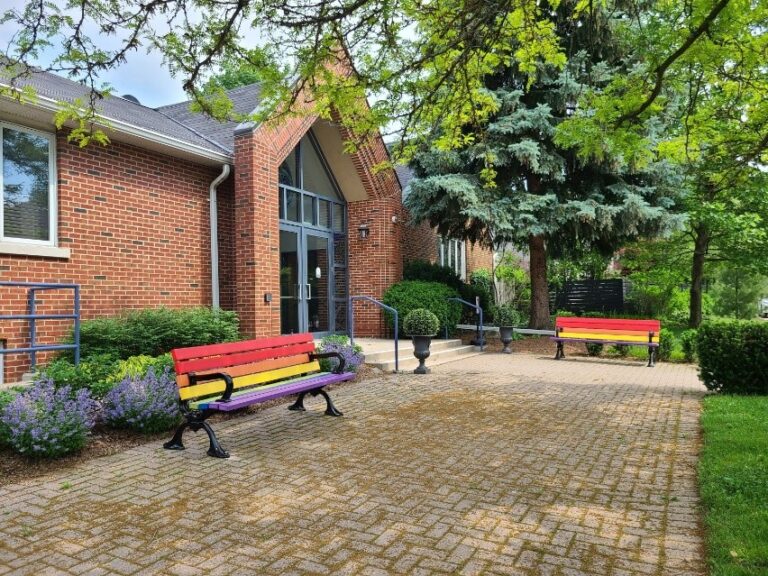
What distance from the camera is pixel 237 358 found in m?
5.71

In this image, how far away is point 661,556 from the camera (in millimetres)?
3053

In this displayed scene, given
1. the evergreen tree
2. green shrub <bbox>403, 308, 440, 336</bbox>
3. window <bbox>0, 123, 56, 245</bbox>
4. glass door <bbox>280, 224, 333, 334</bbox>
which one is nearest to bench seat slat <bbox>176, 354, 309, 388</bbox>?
window <bbox>0, 123, 56, 245</bbox>

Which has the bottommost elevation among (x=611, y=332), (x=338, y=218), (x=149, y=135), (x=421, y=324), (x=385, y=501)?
(x=385, y=501)

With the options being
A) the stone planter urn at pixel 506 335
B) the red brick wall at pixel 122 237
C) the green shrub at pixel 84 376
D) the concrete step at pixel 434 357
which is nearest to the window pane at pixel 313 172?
the red brick wall at pixel 122 237

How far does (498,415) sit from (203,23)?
512 centimetres

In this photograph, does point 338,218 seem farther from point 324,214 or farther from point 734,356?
point 734,356

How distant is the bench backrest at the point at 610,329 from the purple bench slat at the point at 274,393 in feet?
23.9

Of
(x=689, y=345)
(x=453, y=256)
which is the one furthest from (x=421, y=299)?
(x=453, y=256)

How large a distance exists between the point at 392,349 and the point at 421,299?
80.7 inches

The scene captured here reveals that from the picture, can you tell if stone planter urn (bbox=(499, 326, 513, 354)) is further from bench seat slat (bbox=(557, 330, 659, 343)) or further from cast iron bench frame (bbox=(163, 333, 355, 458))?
Result: cast iron bench frame (bbox=(163, 333, 355, 458))

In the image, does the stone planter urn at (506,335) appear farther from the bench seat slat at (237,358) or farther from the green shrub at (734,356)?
the bench seat slat at (237,358)

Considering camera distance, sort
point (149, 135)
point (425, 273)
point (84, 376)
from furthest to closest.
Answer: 1. point (425, 273)
2. point (149, 135)
3. point (84, 376)

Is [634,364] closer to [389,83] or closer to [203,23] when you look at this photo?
[389,83]

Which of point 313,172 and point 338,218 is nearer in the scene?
point 313,172
